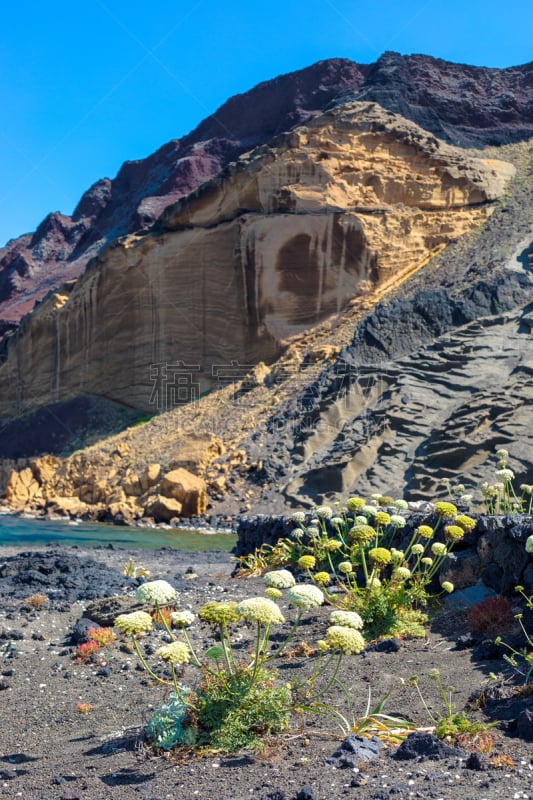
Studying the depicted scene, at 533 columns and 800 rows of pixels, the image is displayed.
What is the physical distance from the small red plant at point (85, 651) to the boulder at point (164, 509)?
17.0 meters

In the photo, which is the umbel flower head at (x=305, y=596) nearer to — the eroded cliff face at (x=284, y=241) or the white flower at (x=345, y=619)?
the white flower at (x=345, y=619)

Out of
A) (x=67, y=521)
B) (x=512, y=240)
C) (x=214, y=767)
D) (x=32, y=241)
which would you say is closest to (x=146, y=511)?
(x=67, y=521)

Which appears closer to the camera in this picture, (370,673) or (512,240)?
(370,673)

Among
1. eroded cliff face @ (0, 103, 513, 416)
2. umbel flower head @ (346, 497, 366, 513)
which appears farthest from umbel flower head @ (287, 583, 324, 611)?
eroded cliff face @ (0, 103, 513, 416)

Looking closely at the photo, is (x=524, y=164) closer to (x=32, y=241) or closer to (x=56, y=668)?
(x=56, y=668)

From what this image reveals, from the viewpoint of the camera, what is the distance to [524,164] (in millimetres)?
42000

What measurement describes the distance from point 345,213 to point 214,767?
33.8 m

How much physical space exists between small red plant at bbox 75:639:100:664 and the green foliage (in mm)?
2972

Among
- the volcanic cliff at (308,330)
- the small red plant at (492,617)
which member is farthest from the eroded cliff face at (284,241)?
the small red plant at (492,617)

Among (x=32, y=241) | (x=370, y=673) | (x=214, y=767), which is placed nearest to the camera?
(x=214, y=767)

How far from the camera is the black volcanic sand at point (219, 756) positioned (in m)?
4.13

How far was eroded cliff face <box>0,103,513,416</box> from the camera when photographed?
1435 inches

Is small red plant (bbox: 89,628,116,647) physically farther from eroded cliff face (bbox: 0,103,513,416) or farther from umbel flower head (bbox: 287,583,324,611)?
eroded cliff face (bbox: 0,103,513,416)

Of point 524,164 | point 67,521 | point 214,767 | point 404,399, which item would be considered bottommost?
point 67,521
